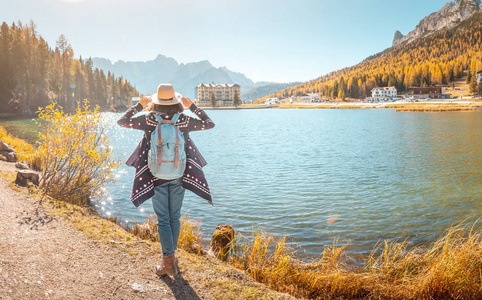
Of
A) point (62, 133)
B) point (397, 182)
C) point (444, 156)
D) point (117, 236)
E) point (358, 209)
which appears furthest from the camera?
point (444, 156)

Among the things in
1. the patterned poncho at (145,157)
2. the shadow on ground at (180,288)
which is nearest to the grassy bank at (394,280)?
the shadow on ground at (180,288)

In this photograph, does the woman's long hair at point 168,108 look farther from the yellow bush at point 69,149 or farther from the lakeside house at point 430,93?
the lakeside house at point 430,93

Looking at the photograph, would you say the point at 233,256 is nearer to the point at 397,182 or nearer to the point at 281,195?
the point at 281,195

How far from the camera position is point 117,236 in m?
6.16

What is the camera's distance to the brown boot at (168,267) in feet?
15.5

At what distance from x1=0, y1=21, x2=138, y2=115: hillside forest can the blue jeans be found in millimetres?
76673

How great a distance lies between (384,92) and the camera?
176 meters

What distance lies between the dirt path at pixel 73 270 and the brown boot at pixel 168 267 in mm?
101

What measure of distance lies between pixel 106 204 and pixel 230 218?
5.22 m

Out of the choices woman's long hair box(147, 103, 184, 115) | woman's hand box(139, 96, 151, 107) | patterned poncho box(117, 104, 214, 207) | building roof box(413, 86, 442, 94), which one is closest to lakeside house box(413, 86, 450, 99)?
building roof box(413, 86, 442, 94)

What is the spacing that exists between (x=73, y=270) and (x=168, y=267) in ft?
4.59

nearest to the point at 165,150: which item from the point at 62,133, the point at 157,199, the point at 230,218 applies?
the point at 157,199

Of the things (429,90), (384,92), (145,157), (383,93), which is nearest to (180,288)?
(145,157)

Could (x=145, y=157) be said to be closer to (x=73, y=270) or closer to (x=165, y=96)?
(x=165, y=96)
